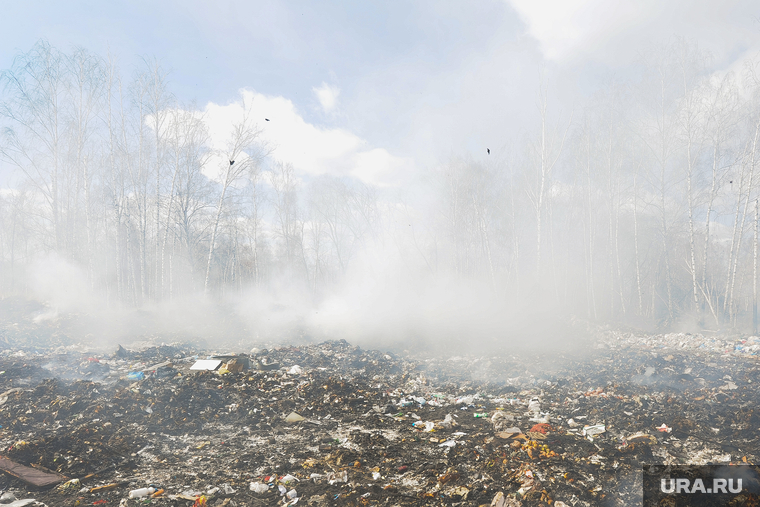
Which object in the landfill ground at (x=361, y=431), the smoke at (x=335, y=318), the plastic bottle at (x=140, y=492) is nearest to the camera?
the plastic bottle at (x=140, y=492)

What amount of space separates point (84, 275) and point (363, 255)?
15.8 metres

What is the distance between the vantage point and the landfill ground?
10.5 ft

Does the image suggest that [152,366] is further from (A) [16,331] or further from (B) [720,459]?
(B) [720,459]

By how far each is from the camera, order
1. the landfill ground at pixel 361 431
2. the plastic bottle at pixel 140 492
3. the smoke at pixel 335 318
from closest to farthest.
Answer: the plastic bottle at pixel 140 492 → the landfill ground at pixel 361 431 → the smoke at pixel 335 318

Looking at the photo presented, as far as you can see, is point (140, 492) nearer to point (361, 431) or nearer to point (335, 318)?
point (361, 431)

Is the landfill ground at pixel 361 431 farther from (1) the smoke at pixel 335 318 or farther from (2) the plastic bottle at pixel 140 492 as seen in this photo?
(1) the smoke at pixel 335 318

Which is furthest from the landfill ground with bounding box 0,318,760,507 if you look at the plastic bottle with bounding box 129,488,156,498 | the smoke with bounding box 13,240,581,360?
the smoke with bounding box 13,240,581,360

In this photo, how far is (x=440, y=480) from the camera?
335cm

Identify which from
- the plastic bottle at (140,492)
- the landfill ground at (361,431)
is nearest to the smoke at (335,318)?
the landfill ground at (361,431)

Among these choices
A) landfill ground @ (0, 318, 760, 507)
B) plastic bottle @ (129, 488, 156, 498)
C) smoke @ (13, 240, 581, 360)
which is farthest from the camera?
smoke @ (13, 240, 581, 360)

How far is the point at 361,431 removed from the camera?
188 inches

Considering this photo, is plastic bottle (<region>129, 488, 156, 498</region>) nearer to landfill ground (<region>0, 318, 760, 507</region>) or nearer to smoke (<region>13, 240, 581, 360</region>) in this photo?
landfill ground (<region>0, 318, 760, 507</region>)

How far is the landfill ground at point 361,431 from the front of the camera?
10.5 feet

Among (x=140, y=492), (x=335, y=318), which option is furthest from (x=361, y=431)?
(x=335, y=318)
